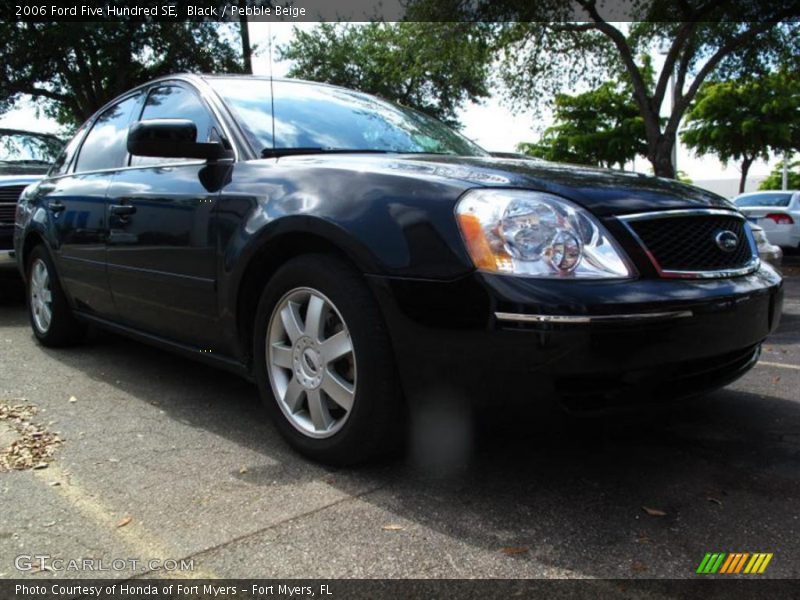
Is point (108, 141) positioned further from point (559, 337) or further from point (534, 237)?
point (559, 337)

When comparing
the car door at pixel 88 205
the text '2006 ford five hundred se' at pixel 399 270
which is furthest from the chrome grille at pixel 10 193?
the text '2006 ford five hundred se' at pixel 399 270

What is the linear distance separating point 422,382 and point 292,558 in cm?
65

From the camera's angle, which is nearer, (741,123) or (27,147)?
(27,147)

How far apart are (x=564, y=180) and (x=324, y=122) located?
1.38 metres

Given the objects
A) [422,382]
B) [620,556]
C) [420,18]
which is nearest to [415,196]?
[422,382]

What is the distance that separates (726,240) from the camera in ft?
8.49

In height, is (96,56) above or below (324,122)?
above

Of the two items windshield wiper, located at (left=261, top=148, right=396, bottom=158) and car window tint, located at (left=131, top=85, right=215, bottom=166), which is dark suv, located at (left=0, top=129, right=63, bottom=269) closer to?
car window tint, located at (left=131, top=85, right=215, bottom=166)

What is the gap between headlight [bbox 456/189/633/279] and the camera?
2.15 metres

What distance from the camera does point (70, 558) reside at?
6.79ft

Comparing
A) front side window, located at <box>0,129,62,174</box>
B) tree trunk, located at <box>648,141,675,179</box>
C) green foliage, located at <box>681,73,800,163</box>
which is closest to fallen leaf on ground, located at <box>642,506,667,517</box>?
front side window, located at <box>0,129,62,174</box>

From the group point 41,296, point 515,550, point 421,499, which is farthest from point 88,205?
point 515,550

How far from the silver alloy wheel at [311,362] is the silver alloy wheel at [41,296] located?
8.59 ft

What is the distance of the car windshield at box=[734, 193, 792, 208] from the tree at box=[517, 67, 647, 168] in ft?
58.1
